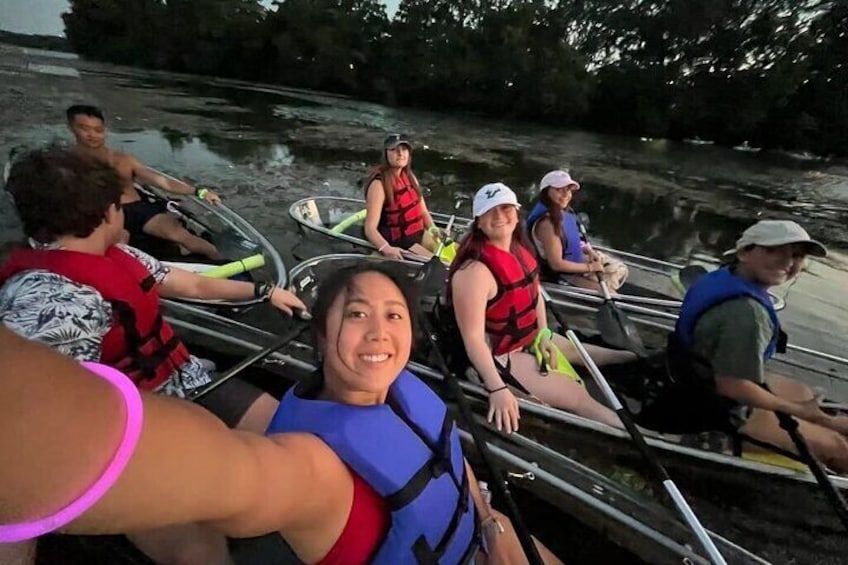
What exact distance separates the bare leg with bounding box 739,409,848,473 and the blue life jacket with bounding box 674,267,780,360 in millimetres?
406

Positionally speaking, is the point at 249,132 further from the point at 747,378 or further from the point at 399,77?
the point at 399,77

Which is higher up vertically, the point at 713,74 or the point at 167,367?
the point at 713,74

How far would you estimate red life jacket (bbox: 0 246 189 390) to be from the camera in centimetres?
205

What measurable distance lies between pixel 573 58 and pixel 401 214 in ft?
113

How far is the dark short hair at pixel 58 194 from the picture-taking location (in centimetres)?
204

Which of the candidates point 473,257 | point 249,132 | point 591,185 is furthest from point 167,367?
point 249,132

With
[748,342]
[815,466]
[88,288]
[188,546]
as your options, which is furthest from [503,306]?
[88,288]

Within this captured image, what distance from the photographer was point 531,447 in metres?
2.91

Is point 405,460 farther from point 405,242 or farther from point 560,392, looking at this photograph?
point 405,242

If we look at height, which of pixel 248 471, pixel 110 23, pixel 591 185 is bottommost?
pixel 591 185

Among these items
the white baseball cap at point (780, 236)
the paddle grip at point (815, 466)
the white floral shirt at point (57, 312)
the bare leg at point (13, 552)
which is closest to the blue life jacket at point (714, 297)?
the white baseball cap at point (780, 236)

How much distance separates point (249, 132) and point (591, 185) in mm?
10693

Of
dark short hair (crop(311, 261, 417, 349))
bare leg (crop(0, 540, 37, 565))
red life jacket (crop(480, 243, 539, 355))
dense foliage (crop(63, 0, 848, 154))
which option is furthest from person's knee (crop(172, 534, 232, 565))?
dense foliage (crop(63, 0, 848, 154))

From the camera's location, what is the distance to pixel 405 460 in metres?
1.61
